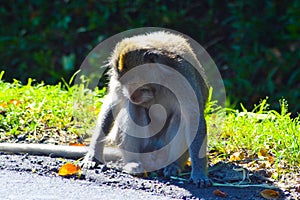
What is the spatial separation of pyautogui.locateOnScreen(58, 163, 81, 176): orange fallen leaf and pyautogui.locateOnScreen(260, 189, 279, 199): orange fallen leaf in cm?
137

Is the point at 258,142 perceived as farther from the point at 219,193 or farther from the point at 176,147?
the point at 219,193

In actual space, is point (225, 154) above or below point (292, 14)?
below

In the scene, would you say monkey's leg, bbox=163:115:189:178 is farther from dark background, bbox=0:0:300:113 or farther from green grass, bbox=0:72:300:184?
dark background, bbox=0:0:300:113

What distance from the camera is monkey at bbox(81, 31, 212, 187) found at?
19.2 feet

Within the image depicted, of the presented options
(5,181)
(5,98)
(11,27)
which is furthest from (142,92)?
(11,27)

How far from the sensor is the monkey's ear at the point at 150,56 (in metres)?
5.81

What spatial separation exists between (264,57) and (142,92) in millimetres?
5403

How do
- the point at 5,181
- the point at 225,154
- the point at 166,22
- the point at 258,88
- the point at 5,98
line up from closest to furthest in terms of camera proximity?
the point at 5,181 → the point at 225,154 → the point at 5,98 → the point at 258,88 → the point at 166,22

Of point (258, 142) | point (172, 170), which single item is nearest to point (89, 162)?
point (172, 170)

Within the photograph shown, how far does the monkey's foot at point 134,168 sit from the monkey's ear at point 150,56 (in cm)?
81

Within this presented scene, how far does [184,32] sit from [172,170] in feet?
18.4

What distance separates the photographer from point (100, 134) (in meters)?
6.27

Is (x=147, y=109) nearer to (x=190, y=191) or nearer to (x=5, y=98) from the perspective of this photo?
(x=190, y=191)

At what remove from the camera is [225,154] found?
6340 millimetres
